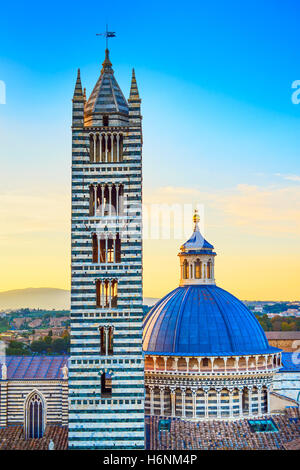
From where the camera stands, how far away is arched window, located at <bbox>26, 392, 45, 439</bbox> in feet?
135

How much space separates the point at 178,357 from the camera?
37594 mm

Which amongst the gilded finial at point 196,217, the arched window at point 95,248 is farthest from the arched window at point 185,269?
the arched window at point 95,248

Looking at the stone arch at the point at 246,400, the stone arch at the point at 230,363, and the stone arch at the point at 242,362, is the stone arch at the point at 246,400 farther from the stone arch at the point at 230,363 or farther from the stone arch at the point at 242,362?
the stone arch at the point at 230,363

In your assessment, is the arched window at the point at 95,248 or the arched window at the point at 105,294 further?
the arched window at the point at 95,248

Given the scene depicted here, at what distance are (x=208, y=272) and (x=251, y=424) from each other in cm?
962

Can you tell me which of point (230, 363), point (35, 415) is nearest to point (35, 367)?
point (35, 415)

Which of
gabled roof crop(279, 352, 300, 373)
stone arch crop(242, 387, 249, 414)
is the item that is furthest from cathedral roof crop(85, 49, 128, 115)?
gabled roof crop(279, 352, 300, 373)

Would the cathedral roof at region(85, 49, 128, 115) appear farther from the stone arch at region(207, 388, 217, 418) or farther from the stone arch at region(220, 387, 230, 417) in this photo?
the stone arch at region(220, 387, 230, 417)

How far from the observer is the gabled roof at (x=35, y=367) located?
42812 millimetres

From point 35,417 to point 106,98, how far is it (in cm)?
1939

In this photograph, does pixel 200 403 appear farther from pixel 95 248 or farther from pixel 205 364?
pixel 95 248

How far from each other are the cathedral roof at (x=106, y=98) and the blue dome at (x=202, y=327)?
12.3m

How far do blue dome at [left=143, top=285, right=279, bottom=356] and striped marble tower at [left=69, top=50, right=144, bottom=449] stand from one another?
5.99 metres

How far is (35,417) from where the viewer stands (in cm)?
4147
